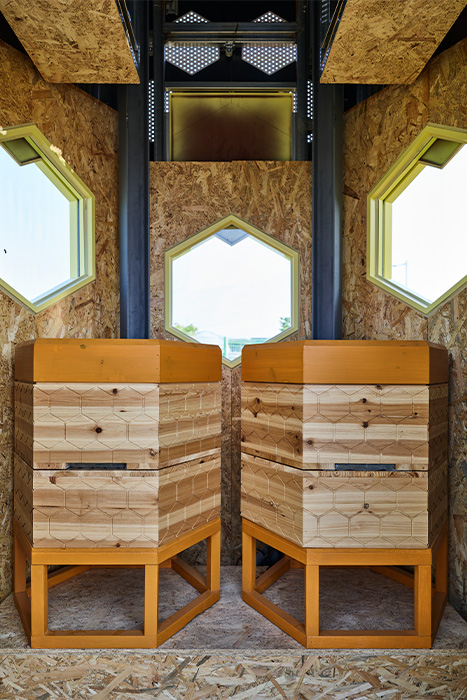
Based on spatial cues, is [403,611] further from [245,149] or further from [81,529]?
[245,149]

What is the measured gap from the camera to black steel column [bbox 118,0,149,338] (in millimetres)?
2801

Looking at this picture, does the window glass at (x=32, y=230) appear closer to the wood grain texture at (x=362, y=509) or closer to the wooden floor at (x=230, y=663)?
the wooden floor at (x=230, y=663)

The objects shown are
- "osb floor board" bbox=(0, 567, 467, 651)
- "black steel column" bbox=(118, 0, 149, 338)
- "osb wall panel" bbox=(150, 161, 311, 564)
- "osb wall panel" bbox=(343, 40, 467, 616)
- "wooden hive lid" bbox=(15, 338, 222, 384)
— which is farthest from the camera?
"osb wall panel" bbox=(150, 161, 311, 564)

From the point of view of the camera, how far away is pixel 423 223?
262cm

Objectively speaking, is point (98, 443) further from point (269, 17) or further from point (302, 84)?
point (269, 17)

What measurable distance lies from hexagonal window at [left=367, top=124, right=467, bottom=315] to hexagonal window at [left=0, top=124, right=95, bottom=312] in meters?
1.76

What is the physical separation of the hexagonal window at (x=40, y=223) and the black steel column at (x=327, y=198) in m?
1.40

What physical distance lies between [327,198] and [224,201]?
0.65 m

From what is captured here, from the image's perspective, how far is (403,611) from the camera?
2.14 metres

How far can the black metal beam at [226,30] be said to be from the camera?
117 inches

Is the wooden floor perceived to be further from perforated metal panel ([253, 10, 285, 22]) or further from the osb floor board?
perforated metal panel ([253, 10, 285, 22])

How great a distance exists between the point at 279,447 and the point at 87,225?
1.82m

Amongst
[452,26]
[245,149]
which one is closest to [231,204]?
[245,149]

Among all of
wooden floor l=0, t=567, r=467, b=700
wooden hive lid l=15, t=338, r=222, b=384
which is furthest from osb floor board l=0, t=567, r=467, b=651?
wooden hive lid l=15, t=338, r=222, b=384
